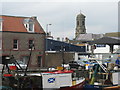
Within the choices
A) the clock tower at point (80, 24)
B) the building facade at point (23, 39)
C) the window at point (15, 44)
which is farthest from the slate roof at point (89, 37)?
the window at point (15, 44)

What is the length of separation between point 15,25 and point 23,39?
9.16ft

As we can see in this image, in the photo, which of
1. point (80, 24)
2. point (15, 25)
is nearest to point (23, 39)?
point (15, 25)

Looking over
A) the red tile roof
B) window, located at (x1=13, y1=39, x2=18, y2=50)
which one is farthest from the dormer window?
window, located at (x1=13, y1=39, x2=18, y2=50)

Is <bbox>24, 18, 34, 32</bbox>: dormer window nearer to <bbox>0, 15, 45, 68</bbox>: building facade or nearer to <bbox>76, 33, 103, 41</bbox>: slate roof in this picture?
<bbox>0, 15, 45, 68</bbox>: building facade

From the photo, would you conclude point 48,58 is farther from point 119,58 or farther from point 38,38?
point 119,58

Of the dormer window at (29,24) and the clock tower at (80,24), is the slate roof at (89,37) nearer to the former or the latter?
the clock tower at (80,24)

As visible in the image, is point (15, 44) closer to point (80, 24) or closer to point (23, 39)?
point (23, 39)

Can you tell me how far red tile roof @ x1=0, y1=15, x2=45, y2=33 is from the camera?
121 ft

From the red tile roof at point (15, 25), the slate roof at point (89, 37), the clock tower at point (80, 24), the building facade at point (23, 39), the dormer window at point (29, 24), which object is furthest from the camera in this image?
the clock tower at point (80, 24)

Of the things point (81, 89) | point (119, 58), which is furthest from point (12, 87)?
point (119, 58)

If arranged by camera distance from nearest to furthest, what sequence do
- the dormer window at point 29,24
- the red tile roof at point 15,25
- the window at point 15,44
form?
the window at point 15,44
the red tile roof at point 15,25
the dormer window at point 29,24

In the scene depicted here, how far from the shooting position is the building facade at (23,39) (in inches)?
1407

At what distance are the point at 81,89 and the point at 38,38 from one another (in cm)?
2043

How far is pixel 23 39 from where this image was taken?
1458 inches
